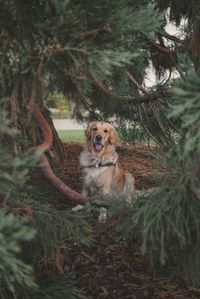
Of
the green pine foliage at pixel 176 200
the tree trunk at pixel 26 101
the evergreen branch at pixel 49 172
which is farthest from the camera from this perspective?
the evergreen branch at pixel 49 172

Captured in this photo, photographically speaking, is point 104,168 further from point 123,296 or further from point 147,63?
point 123,296

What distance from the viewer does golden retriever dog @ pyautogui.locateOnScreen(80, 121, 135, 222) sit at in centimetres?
543

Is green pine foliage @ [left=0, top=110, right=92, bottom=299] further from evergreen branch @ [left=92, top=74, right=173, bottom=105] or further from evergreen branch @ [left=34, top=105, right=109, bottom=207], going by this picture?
evergreen branch @ [left=92, top=74, right=173, bottom=105]

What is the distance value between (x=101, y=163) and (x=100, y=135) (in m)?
0.30

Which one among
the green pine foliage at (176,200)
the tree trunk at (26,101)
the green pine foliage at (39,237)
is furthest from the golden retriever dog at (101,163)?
the green pine foliage at (176,200)

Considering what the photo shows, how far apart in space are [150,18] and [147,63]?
330 centimetres

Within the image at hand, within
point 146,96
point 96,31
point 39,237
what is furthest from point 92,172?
point 96,31

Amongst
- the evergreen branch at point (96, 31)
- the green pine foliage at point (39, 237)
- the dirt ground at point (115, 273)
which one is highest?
the evergreen branch at point (96, 31)

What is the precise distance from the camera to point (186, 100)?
6.54 feet

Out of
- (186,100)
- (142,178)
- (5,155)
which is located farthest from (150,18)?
(142,178)

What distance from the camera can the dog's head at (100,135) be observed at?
5.46 meters

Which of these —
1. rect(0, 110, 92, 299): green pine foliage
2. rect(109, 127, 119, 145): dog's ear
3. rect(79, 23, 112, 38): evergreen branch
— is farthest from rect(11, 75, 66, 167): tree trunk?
rect(109, 127, 119, 145): dog's ear

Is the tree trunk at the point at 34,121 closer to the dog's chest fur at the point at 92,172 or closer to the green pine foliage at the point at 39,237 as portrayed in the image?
the green pine foliage at the point at 39,237

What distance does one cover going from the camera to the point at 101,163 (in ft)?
18.1
